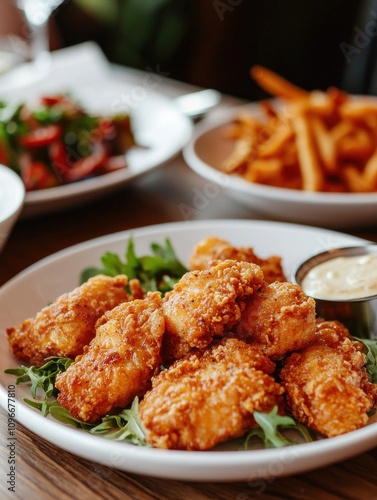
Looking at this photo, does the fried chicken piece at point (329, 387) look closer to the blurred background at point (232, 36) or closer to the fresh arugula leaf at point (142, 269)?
the fresh arugula leaf at point (142, 269)

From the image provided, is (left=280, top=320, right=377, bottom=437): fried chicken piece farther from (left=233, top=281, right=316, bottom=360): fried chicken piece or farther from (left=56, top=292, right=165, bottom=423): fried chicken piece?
(left=56, top=292, right=165, bottom=423): fried chicken piece

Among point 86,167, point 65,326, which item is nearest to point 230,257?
point 65,326

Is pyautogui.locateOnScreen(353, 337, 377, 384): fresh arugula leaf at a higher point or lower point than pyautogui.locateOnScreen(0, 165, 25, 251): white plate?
lower

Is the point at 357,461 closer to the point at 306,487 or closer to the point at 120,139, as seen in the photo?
the point at 306,487

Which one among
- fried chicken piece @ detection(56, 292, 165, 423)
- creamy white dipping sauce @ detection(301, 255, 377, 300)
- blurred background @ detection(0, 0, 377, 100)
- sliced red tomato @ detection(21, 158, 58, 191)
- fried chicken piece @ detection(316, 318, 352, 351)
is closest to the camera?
fried chicken piece @ detection(56, 292, 165, 423)

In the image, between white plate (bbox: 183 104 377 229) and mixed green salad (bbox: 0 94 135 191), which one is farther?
mixed green salad (bbox: 0 94 135 191)

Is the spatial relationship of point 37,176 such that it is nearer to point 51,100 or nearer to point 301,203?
point 51,100

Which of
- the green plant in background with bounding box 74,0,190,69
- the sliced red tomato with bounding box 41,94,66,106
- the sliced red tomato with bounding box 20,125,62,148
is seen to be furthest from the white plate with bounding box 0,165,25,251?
the green plant in background with bounding box 74,0,190,69
